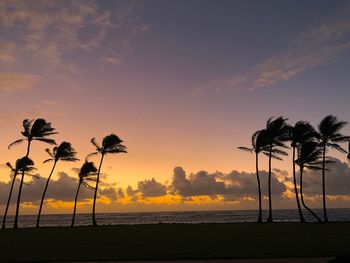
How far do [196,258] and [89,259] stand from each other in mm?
3822

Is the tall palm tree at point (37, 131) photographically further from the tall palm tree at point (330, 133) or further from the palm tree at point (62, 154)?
the tall palm tree at point (330, 133)

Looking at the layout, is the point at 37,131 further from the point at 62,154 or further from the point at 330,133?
the point at 330,133

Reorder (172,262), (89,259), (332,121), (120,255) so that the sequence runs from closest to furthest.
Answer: (172,262) < (89,259) < (120,255) < (332,121)

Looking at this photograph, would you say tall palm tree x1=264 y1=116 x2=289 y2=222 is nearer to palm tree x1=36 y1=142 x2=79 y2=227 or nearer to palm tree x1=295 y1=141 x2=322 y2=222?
palm tree x1=295 y1=141 x2=322 y2=222

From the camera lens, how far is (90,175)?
5319 centimetres

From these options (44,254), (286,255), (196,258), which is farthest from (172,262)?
(44,254)

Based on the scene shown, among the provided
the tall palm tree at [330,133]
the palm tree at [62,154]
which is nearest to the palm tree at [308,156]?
the tall palm tree at [330,133]

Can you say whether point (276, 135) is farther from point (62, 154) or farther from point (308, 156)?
point (62, 154)

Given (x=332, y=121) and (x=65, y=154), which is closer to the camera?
(x=332, y=121)

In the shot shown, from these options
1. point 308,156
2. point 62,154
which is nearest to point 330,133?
point 308,156

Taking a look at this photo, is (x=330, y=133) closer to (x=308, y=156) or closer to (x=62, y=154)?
(x=308, y=156)

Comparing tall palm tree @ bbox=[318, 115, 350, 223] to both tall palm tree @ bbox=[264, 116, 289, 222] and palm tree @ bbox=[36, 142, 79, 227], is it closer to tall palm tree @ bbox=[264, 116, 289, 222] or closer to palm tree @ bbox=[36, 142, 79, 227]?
tall palm tree @ bbox=[264, 116, 289, 222]

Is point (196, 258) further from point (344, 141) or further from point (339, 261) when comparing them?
point (344, 141)

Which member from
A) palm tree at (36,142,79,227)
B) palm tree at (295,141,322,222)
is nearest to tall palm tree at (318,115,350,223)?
palm tree at (295,141,322,222)
